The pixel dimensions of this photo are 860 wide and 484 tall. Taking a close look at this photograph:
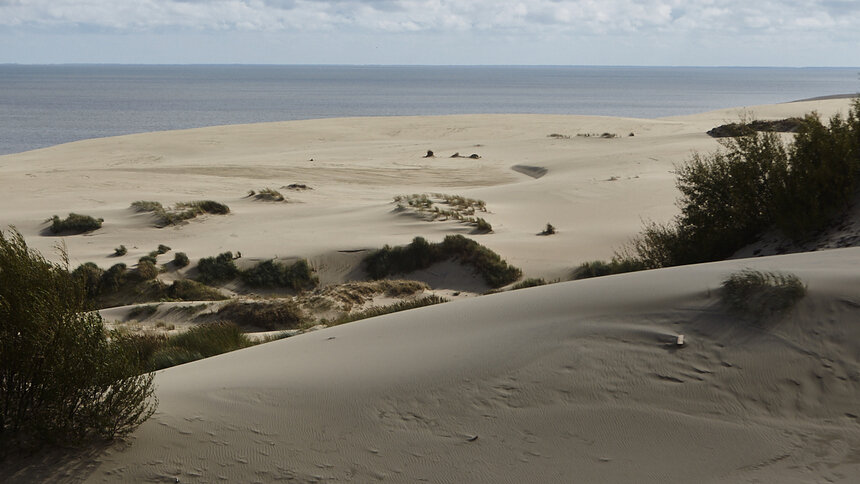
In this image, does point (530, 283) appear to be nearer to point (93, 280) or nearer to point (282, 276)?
point (282, 276)

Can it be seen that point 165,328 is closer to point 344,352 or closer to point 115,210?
point 344,352

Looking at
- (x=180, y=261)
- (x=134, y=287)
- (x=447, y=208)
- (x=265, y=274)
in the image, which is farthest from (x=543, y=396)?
(x=447, y=208)

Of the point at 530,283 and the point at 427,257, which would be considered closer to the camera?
the point at 530,283

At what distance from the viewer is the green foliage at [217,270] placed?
14372mm

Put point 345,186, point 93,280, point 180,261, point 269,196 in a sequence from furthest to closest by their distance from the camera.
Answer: point 345,186 < point 269,196 < point 180,261 < point 93,280

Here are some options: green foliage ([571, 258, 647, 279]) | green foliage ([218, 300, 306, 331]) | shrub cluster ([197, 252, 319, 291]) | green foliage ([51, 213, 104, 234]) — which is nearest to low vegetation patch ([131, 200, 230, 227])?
green foliage ([51, 213, 104, 234])

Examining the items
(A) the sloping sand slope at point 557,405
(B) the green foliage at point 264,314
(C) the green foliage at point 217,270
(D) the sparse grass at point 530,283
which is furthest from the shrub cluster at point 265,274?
(A) the sloping sand slope at point 557,405

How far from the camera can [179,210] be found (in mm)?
19562

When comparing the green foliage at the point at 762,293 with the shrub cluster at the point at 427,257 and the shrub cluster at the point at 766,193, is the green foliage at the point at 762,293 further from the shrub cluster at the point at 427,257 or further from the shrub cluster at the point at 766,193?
the shrub cluster at the point at 427,257

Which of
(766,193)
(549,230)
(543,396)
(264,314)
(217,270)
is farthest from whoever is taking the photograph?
(549,230)

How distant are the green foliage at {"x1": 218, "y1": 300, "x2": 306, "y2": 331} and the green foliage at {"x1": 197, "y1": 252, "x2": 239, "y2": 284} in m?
2.79

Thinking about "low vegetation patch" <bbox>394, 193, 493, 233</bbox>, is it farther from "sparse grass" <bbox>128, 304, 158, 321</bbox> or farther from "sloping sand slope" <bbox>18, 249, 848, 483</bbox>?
"sloping sand slope" <bbox>18, 249, 848, 483</bbox>

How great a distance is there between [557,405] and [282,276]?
1007 cm

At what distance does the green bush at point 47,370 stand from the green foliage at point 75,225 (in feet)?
47.4
